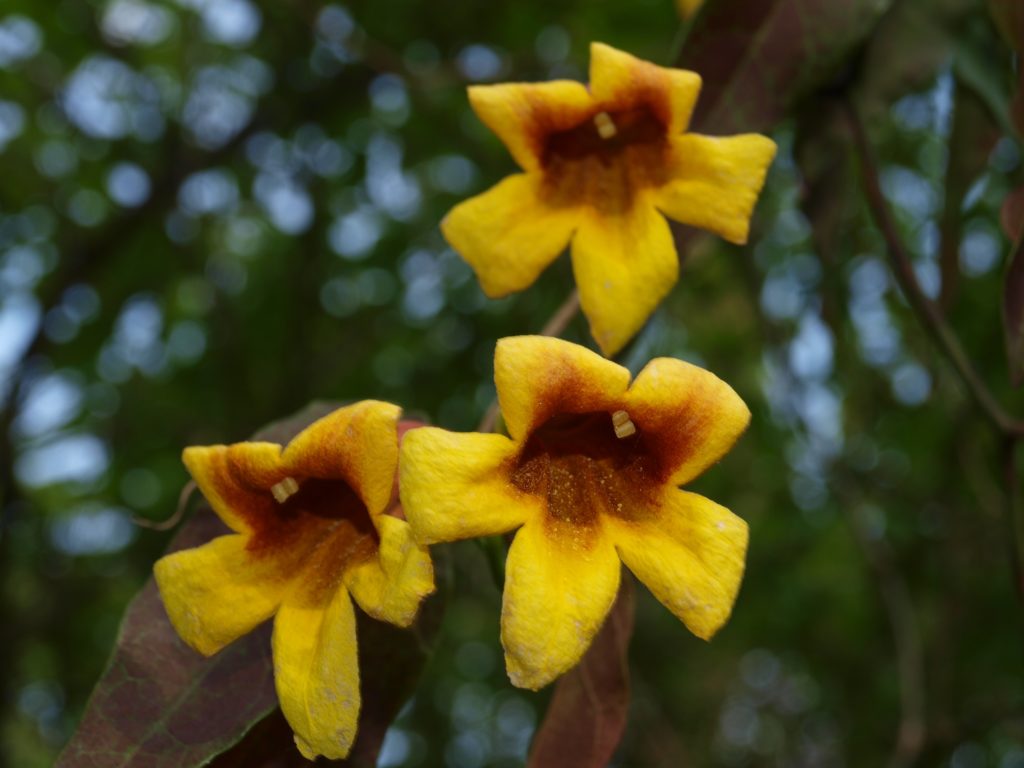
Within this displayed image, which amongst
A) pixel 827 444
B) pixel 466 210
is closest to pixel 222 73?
pixel 827 444

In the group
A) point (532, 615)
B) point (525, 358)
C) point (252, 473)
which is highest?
point (525, 358)

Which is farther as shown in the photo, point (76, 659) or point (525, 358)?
point (76, 659)

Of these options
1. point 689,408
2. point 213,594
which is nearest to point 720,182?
point 689,408

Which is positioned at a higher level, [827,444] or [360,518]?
[360,518]

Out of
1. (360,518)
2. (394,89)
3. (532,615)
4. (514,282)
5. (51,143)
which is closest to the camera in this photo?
(532,615)

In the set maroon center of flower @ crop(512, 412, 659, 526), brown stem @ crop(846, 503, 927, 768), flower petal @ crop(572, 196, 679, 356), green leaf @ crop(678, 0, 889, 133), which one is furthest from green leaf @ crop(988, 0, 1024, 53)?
brown stem @ crop(846, 503, 927, 768)

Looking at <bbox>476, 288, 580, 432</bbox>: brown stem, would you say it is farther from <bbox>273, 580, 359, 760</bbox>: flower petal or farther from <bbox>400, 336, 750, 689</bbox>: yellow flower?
<bbox>273, 580, 359, 760</bbox>: flower petal

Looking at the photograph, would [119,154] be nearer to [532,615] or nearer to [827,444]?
[827,444]
